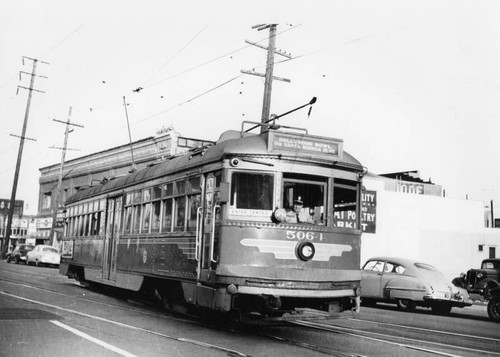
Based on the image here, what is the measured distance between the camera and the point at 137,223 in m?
12.3

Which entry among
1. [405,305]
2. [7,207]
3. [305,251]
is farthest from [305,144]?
[7,207]

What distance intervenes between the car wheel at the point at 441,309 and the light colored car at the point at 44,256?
78.2ft

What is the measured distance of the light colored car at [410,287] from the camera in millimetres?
14852

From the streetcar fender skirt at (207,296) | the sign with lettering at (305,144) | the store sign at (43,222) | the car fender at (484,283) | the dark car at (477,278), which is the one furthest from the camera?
the store sign at (43,222)

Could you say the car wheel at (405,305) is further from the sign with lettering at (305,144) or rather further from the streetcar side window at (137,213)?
the sign with lettering at (305,144)

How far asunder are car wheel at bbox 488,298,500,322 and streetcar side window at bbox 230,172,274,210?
312 inches

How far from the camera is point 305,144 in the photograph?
895cm

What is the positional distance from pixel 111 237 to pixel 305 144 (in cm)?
672

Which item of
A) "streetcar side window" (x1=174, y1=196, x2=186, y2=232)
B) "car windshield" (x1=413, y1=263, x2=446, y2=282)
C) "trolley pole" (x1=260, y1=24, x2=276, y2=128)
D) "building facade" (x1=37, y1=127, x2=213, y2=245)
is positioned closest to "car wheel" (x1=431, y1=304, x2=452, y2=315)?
"car windshield" (x1=413, y1=263, x2=446, y2=282)

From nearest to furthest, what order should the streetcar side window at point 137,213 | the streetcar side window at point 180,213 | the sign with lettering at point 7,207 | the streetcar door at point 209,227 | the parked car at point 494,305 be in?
the streetcar door at point 209,227
the streetcar side window at point 180,213
the streetcar side window at point 137,213
the parked car at point 494,305
the sign with lettering at point 7,207

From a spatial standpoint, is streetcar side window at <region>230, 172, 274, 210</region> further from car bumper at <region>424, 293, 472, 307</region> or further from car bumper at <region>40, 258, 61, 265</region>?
car bumper at <region>40, 258, 61, 265</region>

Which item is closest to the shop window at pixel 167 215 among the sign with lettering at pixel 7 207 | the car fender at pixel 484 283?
the car fender at pixel 484 283

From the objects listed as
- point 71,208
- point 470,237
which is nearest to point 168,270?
point 71,208

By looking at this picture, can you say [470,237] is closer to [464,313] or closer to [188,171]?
[464,313]
